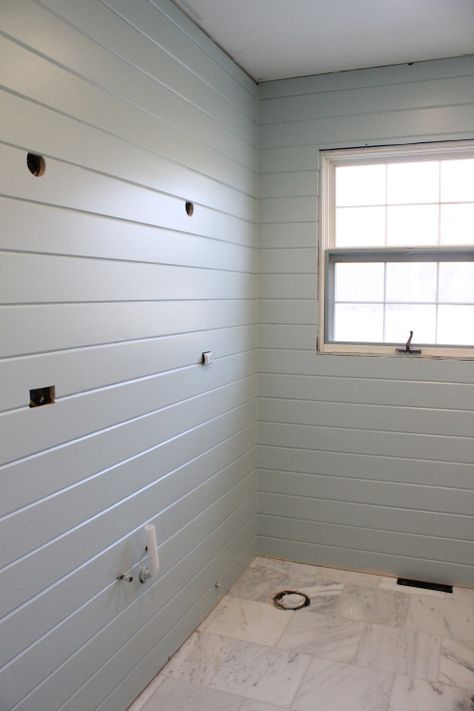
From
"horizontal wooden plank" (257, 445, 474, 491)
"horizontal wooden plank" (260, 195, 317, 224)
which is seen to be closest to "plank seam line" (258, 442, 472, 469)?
"horizontal wooden plank" (257, 445, 474, 491)

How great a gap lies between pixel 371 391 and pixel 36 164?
2.20 m

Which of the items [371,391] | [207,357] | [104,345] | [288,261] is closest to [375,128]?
[288,261]

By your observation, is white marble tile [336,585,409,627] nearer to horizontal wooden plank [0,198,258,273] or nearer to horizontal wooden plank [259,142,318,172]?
horizontal wooden plank [0,198,258,273]

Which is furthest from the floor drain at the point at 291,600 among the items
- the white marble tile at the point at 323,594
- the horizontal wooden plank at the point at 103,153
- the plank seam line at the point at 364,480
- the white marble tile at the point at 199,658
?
the horizontal wooden plank at the point at 103,153

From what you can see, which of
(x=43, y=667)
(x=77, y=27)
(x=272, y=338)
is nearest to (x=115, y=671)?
(x=43, y=667)

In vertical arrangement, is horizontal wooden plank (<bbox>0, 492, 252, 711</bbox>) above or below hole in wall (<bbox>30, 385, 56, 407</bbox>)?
below

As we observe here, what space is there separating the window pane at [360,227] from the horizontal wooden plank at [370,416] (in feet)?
2.94

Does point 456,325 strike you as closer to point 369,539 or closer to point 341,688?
point 369,539

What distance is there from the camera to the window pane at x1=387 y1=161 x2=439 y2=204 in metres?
3.23

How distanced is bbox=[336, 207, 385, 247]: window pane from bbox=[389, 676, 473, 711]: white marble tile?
2.12m

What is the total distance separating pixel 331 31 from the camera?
2.76m

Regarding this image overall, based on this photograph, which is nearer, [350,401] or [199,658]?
[199,658]

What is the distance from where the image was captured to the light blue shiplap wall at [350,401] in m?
3.18

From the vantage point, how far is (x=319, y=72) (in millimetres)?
3250
